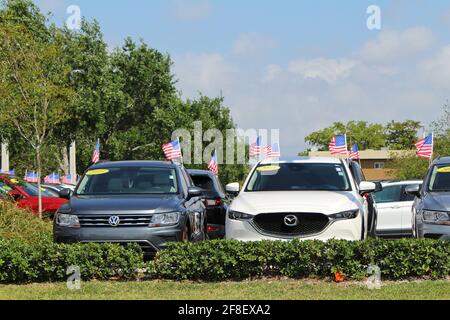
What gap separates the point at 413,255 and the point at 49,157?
60089 millimetres

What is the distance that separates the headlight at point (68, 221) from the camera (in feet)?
40.1

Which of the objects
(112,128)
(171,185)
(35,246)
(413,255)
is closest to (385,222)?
(171,185)

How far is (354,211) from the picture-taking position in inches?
469

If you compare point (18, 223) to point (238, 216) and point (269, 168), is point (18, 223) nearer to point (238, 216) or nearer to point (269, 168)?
point (269, 168)

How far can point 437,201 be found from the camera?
12656 millimetres

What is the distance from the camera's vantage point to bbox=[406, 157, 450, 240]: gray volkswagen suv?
12344 millimetres

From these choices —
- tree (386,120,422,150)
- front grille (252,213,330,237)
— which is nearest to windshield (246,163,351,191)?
front grille (252,213,330,237)

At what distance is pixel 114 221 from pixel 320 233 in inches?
115

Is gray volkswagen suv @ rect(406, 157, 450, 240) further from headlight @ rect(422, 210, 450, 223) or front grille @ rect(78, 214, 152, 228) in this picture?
front grille @ rect(78, 214, 152, 228)

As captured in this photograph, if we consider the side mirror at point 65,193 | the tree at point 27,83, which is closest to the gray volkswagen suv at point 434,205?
the side mirror at point 65,193

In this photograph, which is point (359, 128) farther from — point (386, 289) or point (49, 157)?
point (386, 289)

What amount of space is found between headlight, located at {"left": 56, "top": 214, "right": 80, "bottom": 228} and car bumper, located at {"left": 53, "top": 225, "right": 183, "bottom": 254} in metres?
0.10

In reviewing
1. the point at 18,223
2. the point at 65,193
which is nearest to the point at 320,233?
the point at 65,193

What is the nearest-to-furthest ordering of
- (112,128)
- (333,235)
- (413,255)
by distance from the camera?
(413,255) < (333,235) < (112,128)
